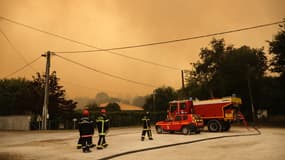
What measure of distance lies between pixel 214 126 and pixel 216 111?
1381mm

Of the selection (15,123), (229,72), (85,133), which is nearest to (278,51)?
(229,72)

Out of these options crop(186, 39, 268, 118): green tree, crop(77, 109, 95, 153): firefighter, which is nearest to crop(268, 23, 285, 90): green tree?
crop(186, 39, 268, 118): green tree

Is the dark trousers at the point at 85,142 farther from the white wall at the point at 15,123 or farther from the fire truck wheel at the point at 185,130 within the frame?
the white wall at the point at 15,123

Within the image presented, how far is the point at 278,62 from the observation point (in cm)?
3073

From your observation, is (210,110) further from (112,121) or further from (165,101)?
(165,101)

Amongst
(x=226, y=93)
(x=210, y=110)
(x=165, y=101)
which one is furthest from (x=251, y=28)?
(x=165, y=101)

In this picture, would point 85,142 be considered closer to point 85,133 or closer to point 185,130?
point 85,133

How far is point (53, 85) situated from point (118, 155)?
2244cm

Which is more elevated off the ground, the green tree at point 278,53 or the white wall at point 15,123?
the green tree at point 278,53

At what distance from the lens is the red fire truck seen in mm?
22047

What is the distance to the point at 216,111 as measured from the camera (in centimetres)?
2239

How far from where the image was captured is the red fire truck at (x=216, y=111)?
22047 mm

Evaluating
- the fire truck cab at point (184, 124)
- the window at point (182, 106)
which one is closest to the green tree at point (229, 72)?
the window at point (182, 106)

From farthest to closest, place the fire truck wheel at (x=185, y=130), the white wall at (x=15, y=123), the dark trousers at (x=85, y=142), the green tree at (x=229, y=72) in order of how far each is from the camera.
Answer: the green tree at (x=229, y=72) < the white wall at (x=15, y=123) < the fire truck wheel at (x=185, y=130) < the dark trousers at (x=85, y=142)
